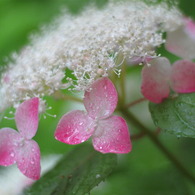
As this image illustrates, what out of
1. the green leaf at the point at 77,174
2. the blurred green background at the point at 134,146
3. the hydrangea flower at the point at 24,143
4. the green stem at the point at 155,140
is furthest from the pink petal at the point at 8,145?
the blurred green background at the point at 134,146

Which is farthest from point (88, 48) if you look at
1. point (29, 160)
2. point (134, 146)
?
point (134, 146)

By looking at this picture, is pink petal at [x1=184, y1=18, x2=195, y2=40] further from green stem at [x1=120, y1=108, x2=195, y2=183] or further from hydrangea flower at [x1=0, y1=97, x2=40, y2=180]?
hydrangea flower at [x1=0, y1=97, x2=40, y2=180]

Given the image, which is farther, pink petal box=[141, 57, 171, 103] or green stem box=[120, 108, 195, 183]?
green stem box=[120, 108, 195, 183]

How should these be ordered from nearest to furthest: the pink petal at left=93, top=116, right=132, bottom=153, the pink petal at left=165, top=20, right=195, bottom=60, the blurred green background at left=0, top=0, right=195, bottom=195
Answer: the pink petal at left=93, top=116, right=132, bottom=153 → the pink petal at left=165, top=20, right=195, bottom=60 → the blurred green background at left=0, top=0, right=195, bottom=195

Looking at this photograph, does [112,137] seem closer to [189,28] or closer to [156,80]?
[156,80]

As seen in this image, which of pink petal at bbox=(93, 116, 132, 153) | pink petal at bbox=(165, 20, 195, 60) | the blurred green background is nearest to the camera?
pink petal at bbox=(93, 116, 132, 153)

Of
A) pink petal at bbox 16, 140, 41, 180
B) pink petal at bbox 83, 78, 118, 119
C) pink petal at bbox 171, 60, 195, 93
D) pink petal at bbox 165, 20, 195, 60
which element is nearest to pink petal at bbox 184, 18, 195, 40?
pink petal at bbox 165, 20, 195, 60

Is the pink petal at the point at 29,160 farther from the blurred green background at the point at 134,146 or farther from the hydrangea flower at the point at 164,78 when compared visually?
the blurred green background at the point at 134,146

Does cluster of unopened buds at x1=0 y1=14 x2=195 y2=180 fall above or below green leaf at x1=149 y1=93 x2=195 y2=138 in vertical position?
above
